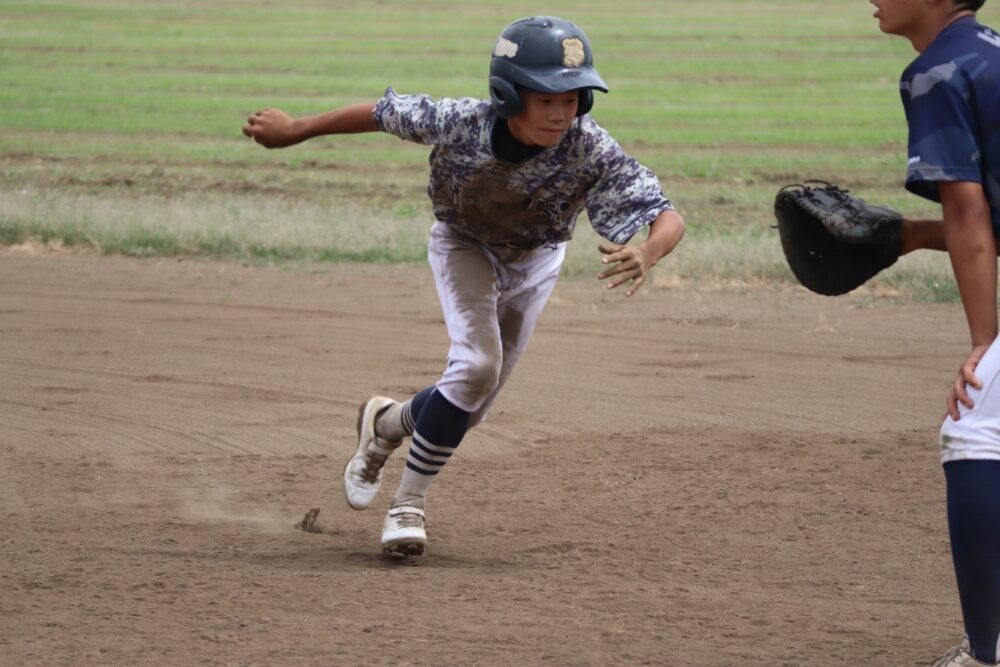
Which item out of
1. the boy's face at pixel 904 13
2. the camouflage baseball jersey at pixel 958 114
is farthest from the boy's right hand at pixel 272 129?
the camouflage baseball jersey at pixel 958 114

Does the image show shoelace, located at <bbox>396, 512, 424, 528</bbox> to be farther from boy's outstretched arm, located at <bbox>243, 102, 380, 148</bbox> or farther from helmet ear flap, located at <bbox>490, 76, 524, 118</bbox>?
helmet ear flap, located at <bbox>490, 76, 524, 118</bbox>

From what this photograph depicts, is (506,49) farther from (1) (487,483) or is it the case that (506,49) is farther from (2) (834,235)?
(1) (487,483)

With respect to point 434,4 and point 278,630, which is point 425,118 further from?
point 434,4

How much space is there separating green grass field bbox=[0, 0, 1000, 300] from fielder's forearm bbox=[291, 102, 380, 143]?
632cm

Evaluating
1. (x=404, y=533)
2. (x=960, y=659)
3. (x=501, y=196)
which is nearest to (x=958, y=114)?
(x=960, y=659)

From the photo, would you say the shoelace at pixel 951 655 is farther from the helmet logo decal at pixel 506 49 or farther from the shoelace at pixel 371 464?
the shoelace at pixel 371 464

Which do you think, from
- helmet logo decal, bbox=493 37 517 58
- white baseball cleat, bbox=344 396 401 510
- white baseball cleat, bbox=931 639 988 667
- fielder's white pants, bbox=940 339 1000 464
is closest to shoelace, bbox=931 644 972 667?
white baseball cleat, bbox=931 639 988 667

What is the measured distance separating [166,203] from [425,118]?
33.6 feet

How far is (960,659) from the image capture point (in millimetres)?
3838

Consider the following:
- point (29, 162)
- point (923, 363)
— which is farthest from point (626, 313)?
point (29, 162)

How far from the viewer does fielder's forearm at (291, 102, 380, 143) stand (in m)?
5.06

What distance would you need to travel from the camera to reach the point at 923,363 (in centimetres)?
867

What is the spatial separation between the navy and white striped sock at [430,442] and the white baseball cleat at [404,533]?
0.06m

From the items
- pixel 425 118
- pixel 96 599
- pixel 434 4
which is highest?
pixel 425 118
